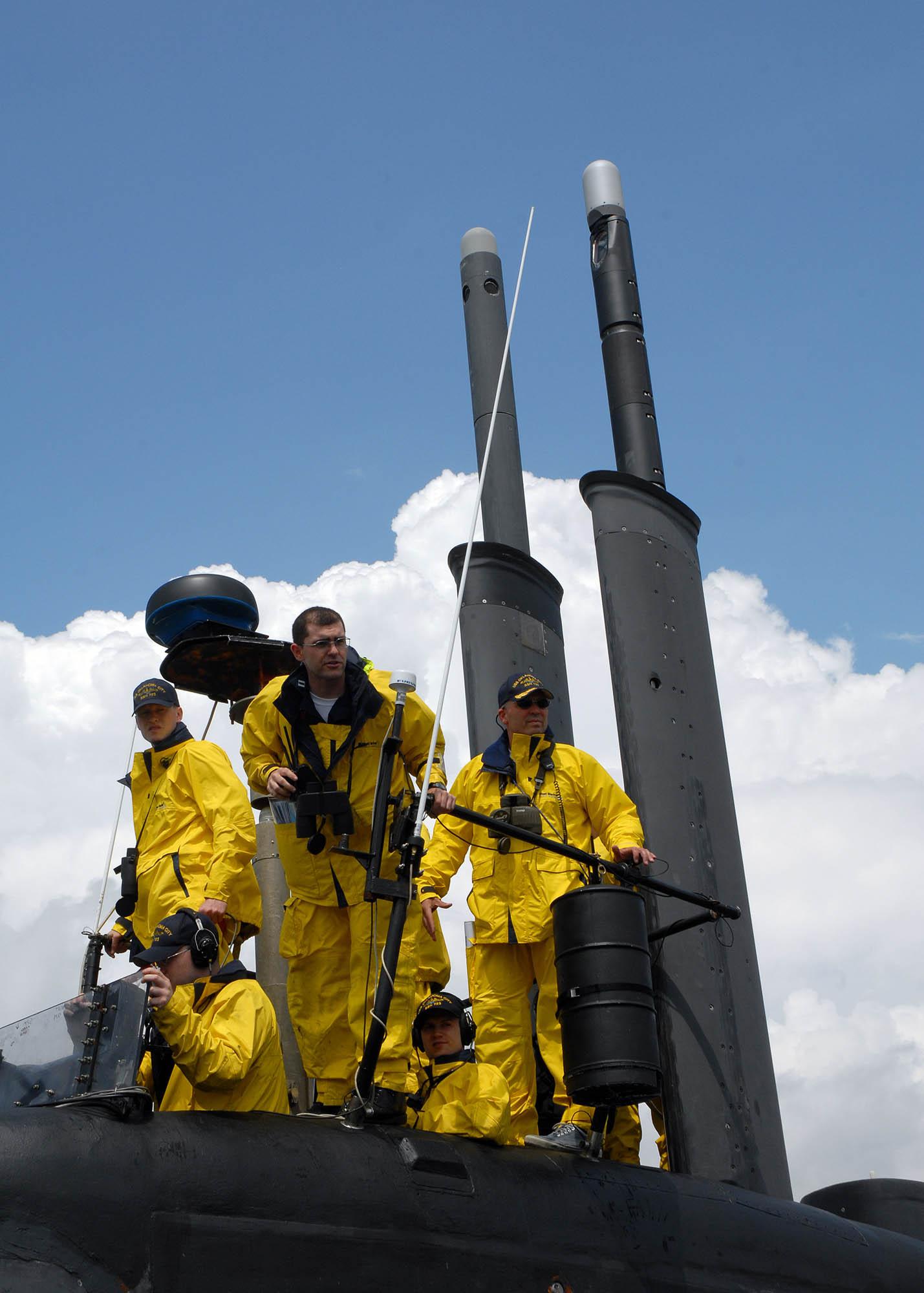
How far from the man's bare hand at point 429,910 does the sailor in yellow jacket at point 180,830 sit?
104 cm

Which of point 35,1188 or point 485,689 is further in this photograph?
point 485,689

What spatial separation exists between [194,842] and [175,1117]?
235 centimetres

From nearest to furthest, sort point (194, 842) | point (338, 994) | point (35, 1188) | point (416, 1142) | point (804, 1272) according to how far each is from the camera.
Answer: point (35, 1188)
point (416, 1142)
point (804, 1272)
point (338, 994)
point (194, 842)

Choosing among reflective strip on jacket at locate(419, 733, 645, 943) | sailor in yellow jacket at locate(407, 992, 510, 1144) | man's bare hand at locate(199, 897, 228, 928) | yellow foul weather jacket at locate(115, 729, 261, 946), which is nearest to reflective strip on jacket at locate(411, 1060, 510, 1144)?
sailor in yellow jacket at locate(407, 992, 510, 1144)

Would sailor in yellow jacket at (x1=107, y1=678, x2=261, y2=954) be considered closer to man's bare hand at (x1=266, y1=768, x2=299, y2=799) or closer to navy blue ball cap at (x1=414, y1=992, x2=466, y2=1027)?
man's bare hand at (x1=266, y1=768, x2=299, y2=799)

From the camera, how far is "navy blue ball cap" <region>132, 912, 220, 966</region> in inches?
152

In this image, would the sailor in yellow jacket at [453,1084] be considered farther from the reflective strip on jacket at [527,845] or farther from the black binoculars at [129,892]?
the black binoculars at [129,892]

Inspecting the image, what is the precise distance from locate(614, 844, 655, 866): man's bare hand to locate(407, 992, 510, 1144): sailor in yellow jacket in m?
0.94

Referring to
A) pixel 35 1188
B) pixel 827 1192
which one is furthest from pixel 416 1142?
pixel 827 1192

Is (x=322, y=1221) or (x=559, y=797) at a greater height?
(x=559, y=797)

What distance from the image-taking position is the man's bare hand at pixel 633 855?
551 cm

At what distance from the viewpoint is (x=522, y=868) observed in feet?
19.2

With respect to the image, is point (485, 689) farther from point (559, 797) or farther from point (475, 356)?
point (475, 356)

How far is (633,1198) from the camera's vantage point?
417 cm
